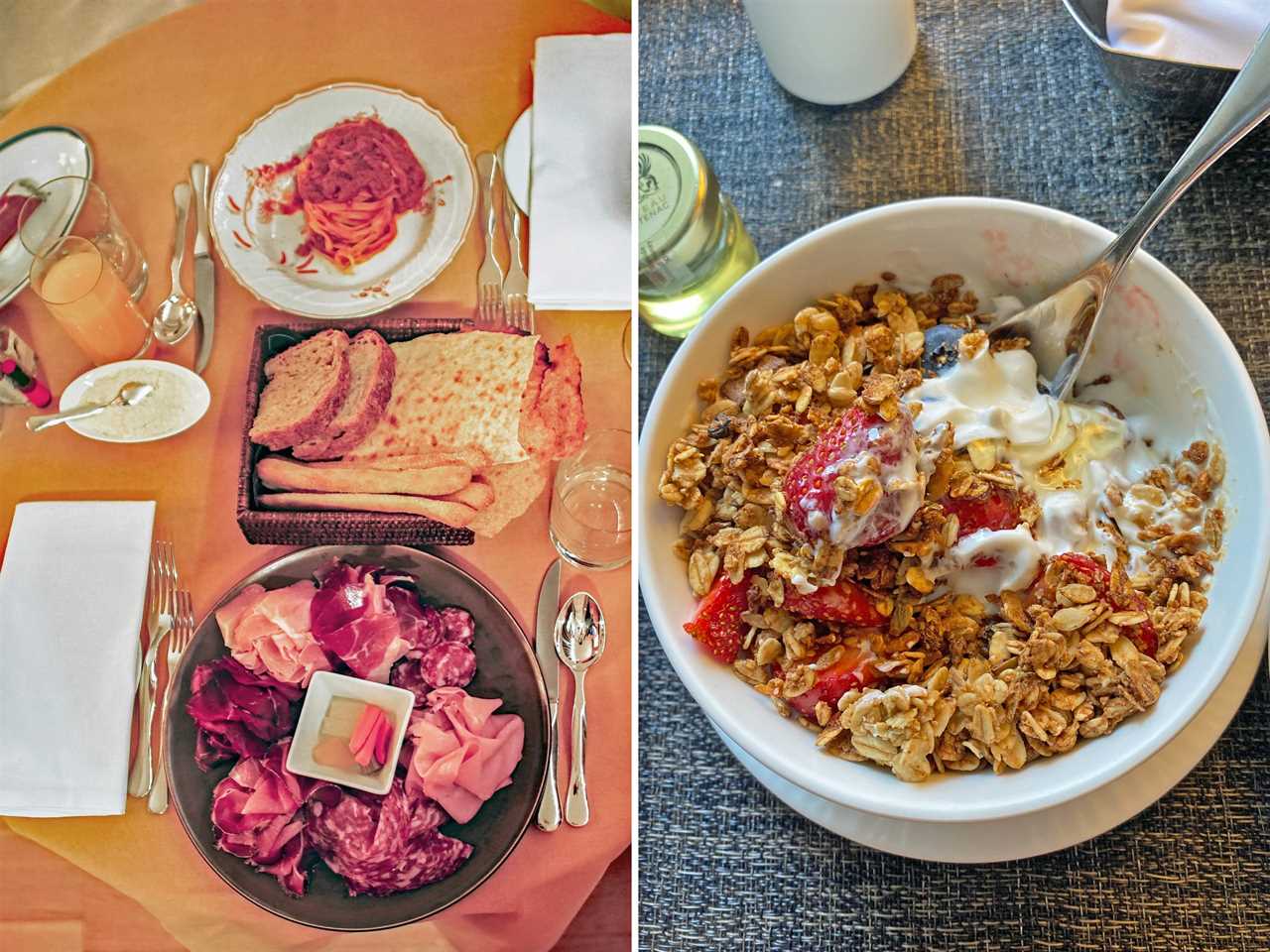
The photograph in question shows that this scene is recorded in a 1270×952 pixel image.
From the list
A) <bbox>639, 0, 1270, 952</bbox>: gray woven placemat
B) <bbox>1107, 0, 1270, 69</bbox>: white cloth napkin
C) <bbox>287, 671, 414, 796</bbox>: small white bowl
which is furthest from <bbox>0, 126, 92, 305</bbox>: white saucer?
<bbox>1107, 0, 1270, 69</bbox>: white cloth napkin

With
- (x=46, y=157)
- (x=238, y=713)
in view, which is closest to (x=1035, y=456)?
(x=238, y=713)

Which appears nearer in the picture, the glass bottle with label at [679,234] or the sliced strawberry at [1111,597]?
the sliced strawberry at [1111,597]

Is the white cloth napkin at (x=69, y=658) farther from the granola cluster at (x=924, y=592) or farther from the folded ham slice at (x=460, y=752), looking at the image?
the granola cluster at (x=924, y=592)

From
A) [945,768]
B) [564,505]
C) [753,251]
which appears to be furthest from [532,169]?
[945,768]

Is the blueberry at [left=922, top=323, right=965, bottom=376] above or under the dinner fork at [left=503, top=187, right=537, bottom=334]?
under

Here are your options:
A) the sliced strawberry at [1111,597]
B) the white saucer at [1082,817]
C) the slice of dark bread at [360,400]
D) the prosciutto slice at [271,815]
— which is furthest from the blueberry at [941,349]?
the prosciutto slice at [271,815]

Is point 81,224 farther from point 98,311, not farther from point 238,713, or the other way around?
point 238,713

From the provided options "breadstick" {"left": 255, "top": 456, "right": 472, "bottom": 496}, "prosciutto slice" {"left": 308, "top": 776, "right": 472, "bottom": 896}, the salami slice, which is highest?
"breadstick" {"left": 255, "top": 456, "right": 472, "bottom": 496}

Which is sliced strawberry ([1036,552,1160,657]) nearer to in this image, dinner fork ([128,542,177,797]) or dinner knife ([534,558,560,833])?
dinner knife ([534,558,560,833])
